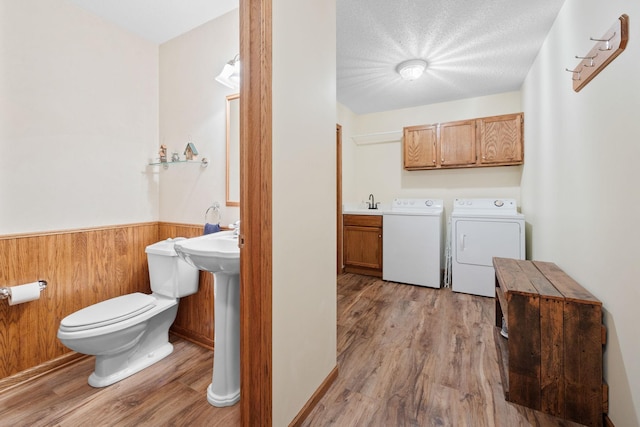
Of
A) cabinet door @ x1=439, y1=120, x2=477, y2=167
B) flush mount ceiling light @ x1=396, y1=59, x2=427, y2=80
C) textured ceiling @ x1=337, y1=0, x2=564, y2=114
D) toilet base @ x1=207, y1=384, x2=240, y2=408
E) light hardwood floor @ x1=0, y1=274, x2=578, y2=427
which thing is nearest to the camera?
light hardwood floor @ x1=0, y1=274, x2=578, y2=427

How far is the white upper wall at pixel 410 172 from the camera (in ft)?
11.2

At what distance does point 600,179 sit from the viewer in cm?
132

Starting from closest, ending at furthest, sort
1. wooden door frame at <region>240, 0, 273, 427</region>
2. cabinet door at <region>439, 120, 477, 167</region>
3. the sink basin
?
wooden door frame at <region>240, 0, 273, 427</region>
the sink basin
cabinet door at <region>439, 120, 477, 167</region>

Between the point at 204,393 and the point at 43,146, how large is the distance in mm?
1816

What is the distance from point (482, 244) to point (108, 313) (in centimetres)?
331

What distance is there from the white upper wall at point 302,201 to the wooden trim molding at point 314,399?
0.03 m

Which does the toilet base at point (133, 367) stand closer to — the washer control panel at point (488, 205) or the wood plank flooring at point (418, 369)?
the wood plank flooring at point (418, 369)

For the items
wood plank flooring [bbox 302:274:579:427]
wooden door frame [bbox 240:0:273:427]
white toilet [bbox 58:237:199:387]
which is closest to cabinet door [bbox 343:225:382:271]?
wood plank flooring [bbox 302:274:579:427]

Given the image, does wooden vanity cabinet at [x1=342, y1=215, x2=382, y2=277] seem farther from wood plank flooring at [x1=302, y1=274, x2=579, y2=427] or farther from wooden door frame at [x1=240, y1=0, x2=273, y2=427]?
wooden door frame at [x1=240, y1=0, x2=273, y2=427]

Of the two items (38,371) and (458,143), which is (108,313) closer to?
(38,371)

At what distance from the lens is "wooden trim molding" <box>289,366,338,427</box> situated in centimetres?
124

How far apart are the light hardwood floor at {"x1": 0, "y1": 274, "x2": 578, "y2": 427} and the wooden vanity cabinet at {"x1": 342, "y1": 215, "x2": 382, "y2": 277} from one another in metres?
1.42

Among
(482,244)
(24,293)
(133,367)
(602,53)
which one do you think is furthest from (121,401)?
(482,244)

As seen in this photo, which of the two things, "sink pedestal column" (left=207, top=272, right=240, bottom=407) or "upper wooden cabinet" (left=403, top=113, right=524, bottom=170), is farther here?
"upper wooden cabinet" (left=403, top=113, right=524, bottom=170)
